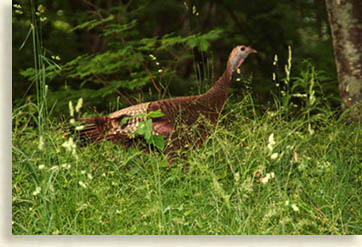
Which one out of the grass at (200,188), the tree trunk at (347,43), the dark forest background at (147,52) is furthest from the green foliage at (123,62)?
the tree trunk at (347,43)

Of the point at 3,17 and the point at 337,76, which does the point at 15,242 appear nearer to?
the point at 3,17

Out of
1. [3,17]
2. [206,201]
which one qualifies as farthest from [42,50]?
[206,201]

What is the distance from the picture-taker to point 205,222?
210cm

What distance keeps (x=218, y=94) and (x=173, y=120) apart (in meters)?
0.31

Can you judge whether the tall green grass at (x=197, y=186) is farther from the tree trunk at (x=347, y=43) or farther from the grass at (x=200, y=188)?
the tree trunk at (x=347, y=43)

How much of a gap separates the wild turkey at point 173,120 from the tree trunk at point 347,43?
718 mm

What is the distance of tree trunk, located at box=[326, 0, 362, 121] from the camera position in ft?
9.62

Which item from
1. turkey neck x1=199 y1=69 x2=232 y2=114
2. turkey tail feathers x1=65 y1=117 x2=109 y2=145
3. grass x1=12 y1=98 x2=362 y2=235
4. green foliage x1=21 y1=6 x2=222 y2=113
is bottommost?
grass x1=12 y1=98 x2=362 y2=235

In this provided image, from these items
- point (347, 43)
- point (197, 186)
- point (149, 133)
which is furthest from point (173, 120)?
point (347, 43)

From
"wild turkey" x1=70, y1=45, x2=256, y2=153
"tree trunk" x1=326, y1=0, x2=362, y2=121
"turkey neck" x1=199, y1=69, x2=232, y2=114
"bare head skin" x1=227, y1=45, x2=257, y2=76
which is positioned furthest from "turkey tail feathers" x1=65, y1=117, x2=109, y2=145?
"tree trunk" x1=326, y1=0, x2=362, y2=121

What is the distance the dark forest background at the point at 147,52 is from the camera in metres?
2.61

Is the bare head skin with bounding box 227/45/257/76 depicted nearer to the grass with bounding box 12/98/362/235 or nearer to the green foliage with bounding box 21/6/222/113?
the green foliage with bounding box 21/6/222/113

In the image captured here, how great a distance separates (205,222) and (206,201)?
0.09 meters

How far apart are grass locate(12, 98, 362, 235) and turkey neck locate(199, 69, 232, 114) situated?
0.29 m
